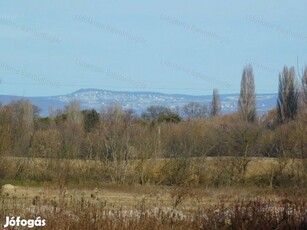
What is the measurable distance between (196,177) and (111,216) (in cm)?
2571

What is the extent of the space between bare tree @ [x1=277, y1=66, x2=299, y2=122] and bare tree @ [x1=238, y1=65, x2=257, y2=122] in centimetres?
304

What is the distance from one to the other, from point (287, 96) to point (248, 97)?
5.30m

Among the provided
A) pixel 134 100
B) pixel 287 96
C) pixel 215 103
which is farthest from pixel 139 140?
pixel 215 103

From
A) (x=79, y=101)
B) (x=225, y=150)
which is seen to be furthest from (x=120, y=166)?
(x=79, y=101)

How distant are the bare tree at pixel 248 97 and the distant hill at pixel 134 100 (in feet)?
5.43

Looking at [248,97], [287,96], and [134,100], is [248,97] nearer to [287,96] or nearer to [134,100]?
[287,96]

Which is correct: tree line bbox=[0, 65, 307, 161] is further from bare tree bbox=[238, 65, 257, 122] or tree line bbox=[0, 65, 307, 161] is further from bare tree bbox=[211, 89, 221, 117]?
bare tree bbox=[211, 89, 221, 117]

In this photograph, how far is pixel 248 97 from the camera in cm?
6912

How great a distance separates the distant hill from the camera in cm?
6688

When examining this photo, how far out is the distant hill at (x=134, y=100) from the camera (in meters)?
66.9

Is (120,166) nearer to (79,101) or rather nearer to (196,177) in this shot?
(196,177)

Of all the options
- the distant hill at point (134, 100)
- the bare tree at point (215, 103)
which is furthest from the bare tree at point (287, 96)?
the bare tree at point (215, 103)

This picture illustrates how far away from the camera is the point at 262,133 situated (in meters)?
41.5

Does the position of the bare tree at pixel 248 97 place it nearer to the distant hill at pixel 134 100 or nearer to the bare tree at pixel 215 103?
the distant hill at pixel 134 100
